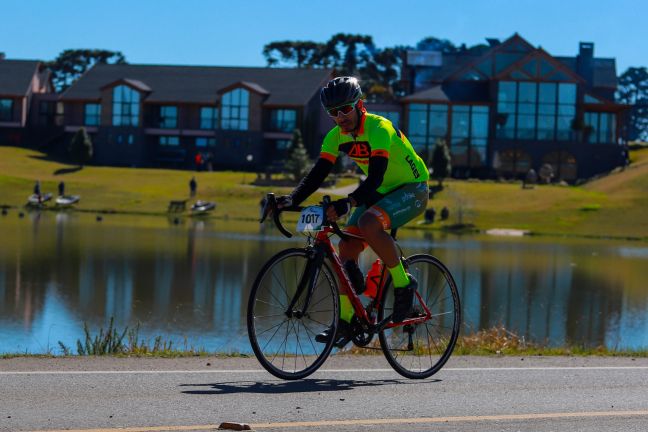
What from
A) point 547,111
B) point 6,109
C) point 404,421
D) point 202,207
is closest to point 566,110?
point 547,111

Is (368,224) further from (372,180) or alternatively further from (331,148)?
(331,148)

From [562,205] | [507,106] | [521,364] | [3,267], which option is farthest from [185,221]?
[521,364]

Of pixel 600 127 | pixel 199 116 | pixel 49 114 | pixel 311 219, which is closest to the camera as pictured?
pixel 311 219

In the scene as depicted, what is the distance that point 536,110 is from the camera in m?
106

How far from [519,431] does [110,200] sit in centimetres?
7675

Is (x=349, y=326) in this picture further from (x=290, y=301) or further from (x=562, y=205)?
(x=562, y=205)

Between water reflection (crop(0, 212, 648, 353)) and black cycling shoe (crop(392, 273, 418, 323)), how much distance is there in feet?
21.1

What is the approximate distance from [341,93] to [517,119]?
325 feet

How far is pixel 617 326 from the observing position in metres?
27.4

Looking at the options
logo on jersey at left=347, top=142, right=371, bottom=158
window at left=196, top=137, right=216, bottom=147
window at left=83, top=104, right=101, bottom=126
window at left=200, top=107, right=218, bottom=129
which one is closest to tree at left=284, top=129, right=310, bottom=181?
window at left=196, top=137, right=216, bottom=147

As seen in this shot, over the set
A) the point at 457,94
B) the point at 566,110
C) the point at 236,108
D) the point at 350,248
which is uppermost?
the point at 457,94

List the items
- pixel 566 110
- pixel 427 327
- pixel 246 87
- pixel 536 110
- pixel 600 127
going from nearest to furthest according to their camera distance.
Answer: pixel 427 327
pixel 566 110
pixel 536 110
pixel 600 127
pixel 246 87

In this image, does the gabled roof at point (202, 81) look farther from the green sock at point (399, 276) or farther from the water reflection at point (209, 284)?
the green sock at point (399, 276)

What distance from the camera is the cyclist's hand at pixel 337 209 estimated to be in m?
9.30
